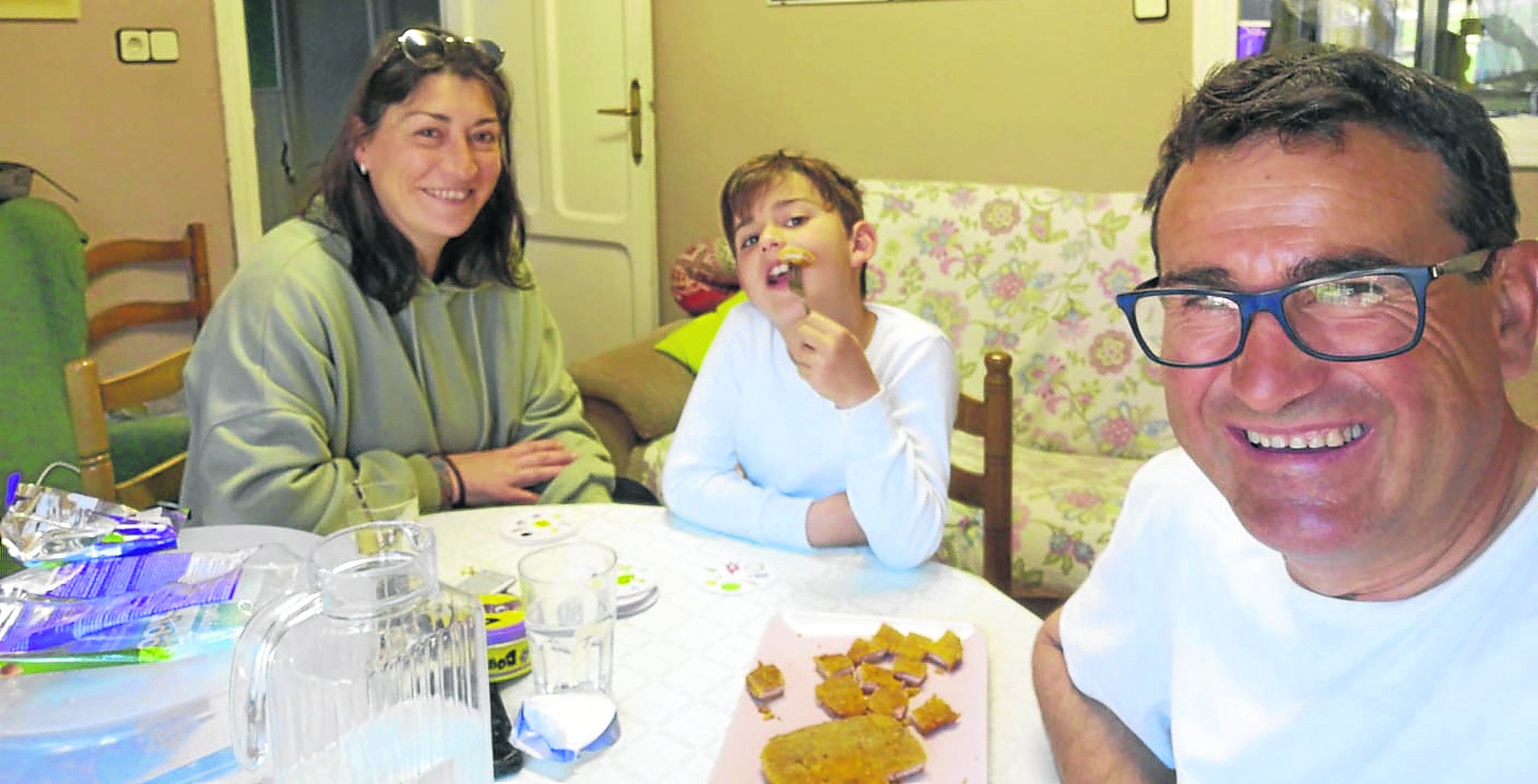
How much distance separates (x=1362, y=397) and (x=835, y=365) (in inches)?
27.7

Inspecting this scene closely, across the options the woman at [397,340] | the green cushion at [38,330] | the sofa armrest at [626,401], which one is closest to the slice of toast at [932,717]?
the woman at [397,340]

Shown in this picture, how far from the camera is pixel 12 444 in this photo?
282cm

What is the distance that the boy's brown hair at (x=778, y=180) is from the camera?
1576 mm

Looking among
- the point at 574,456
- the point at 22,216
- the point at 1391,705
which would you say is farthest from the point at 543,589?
the point at 22,216

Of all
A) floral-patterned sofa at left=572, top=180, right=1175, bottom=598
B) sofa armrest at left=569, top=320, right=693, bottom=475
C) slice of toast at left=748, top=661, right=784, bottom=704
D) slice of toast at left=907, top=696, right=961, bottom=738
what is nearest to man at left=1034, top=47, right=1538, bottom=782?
slice of toast at left=907, top=696, right=961, bottom=738

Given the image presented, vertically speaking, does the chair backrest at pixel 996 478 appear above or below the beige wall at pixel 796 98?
below

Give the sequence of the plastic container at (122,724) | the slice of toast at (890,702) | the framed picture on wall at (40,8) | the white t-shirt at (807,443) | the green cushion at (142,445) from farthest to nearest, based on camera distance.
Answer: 1. the framed picture on wall at (40,8)
2. the green cushion at (142,445)
3. the white t-shirt at (807,443)
4. the slice of toast at (890,702)
5. the plastic container at (122,724)

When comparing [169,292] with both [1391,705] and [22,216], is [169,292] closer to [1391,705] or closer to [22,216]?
[22,216]

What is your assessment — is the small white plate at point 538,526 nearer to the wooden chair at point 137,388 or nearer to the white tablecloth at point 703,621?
the white tablecloth at point 703,621

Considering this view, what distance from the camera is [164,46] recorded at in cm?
378

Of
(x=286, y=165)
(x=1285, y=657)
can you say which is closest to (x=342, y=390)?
(x=1285, y=657)

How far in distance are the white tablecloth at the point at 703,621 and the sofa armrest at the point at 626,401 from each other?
4.37ft

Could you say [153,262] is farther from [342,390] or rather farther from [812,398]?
[812,398]

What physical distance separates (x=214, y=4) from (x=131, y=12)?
0.24 metres
